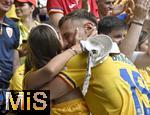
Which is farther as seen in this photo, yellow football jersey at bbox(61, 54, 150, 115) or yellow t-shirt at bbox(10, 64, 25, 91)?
yellow t-shirt at bbox(10, 64, 25, 91)

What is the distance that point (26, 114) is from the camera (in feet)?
9.16

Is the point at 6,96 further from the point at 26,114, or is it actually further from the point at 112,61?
the point at 112,61

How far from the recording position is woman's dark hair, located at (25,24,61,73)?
2.37m

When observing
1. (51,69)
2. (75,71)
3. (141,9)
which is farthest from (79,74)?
(141,9)

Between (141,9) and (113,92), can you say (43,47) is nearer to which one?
(113,92)

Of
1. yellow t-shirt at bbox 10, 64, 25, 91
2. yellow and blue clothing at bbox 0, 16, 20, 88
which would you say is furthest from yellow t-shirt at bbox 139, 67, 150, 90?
yellow and blue clothing at bbox 0, 16, 20, 88

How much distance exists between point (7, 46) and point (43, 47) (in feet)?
6.89

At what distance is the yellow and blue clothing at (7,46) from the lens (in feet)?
14.1

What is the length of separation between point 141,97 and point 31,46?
653 millimetres

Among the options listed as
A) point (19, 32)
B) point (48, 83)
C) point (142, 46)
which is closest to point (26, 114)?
point (48, 83)

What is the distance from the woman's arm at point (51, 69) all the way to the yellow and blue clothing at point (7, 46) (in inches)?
76.1

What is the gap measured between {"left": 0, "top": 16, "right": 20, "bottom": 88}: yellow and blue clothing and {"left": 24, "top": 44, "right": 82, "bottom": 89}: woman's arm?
193cm

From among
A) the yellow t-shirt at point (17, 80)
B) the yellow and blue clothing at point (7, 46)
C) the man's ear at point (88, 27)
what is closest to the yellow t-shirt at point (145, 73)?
the man's ear at point (88, 27)

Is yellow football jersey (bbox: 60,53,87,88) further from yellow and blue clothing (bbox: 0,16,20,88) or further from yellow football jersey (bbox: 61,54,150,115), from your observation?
yellow and blue clothing (bbox: 0,16,20,88)
